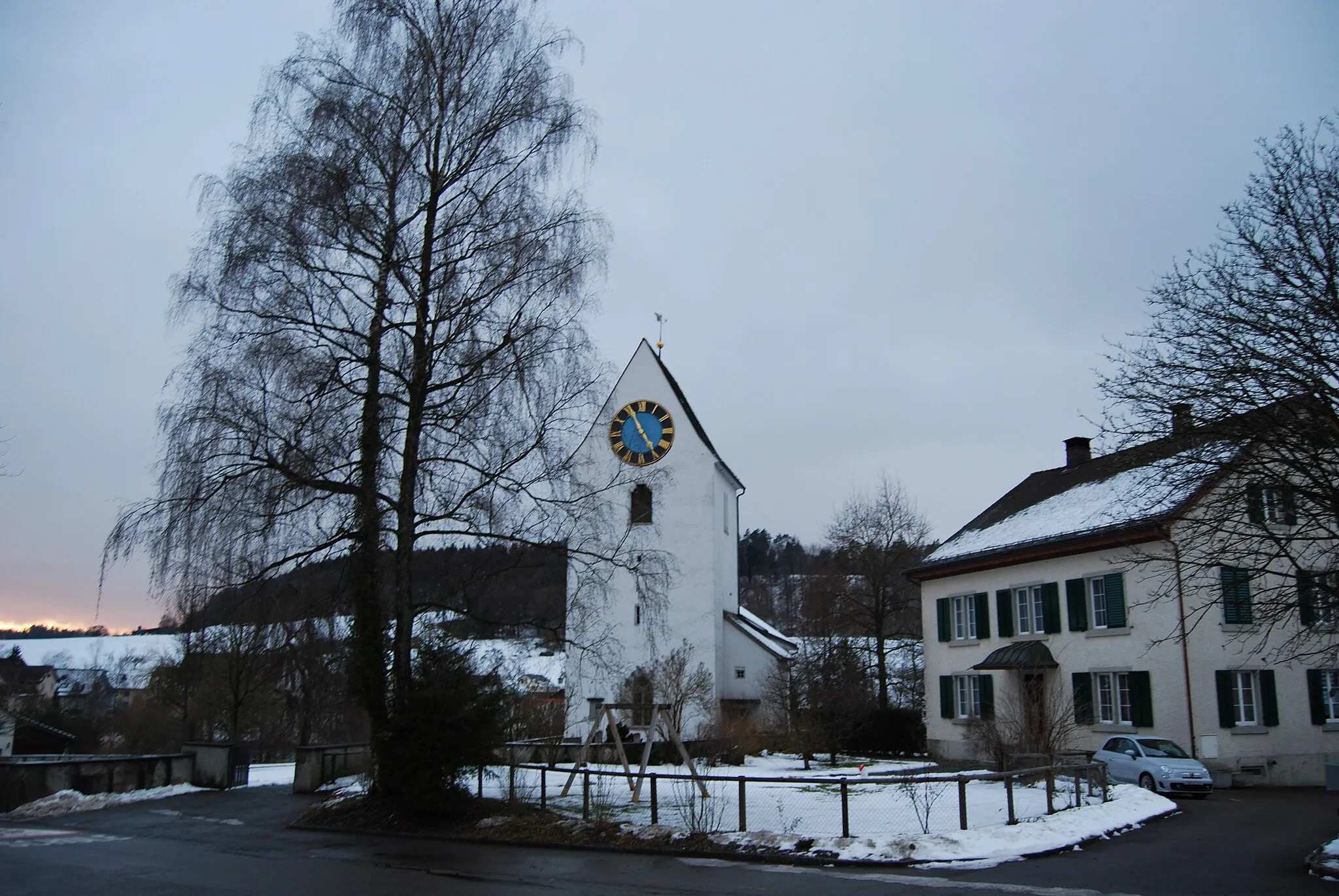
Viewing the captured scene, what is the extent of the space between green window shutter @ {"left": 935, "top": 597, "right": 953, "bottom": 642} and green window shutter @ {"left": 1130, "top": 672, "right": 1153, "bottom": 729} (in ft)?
28.0

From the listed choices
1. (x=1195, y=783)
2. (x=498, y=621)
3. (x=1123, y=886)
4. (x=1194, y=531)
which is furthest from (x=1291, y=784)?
(x=498, y=621)

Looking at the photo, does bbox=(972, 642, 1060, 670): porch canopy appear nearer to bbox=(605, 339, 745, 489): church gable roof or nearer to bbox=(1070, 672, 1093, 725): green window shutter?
bbox=(1070, 672, 1093, 725): green window shutter

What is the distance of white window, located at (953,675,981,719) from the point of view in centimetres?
3425

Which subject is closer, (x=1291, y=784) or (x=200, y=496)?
(x=200, y=496)

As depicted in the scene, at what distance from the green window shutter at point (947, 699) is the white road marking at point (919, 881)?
938 inches

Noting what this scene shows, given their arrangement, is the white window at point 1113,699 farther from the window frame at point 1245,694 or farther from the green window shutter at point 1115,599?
the window frame at point 1245,694

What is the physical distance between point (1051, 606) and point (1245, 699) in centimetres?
570

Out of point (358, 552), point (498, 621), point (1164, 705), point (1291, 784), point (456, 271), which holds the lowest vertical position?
point (1291, 784)

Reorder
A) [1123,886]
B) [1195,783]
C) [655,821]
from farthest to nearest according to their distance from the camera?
[1195,783], [655,821], [1123,886]

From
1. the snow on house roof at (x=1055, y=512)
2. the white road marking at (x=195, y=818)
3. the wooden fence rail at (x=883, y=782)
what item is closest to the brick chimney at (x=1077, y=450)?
the snow on house roof at (x=1055, y=512)

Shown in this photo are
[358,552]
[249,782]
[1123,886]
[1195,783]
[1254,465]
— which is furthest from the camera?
[249,782]

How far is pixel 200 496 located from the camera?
584 inches

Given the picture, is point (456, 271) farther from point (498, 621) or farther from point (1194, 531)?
point (1194, 531)

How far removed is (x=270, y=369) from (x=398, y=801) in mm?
7410
